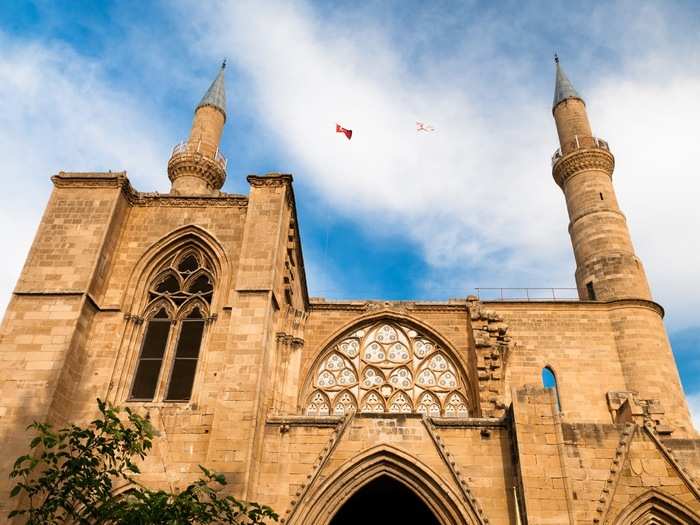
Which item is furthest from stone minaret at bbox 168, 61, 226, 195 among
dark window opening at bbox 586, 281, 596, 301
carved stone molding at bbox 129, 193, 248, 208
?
dark window opening at bbox 586, 281, 596, 301

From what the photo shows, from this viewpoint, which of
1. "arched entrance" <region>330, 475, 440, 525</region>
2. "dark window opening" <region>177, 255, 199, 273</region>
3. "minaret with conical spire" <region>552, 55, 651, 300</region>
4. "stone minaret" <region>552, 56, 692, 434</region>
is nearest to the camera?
"arched entrance" <region>330, 475, 440, 525</region>

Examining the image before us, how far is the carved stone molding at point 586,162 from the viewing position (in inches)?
743

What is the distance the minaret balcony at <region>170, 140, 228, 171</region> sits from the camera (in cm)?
2030

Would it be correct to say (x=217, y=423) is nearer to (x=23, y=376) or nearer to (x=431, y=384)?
(x=23, y=376)

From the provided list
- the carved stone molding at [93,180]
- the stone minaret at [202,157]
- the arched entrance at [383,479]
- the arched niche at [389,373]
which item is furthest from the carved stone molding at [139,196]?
the stone minaret at [202,157]

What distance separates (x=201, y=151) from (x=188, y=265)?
33.4ft

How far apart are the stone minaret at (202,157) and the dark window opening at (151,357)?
29.0 feet

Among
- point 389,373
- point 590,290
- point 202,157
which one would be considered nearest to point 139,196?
point 389,373

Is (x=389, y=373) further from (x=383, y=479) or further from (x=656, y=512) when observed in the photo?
(x=656, y=512)

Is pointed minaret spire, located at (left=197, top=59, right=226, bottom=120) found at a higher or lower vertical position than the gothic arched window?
higher

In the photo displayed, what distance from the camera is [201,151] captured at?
67.1 feet

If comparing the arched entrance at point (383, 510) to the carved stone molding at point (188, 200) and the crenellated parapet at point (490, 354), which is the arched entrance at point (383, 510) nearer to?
the crenellated parapet at point (490, 354)

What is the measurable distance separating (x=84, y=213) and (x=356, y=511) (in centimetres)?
756

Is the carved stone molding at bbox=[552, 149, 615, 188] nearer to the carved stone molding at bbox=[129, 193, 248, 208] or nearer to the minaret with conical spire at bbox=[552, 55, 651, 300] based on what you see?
the minaret with conical spire at bbox=[552, 55, 651, 300]
